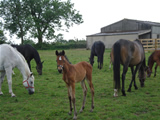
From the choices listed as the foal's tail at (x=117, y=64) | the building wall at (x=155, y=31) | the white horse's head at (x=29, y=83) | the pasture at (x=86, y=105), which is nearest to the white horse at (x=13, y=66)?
the white horse's head at (x=29, y=83)

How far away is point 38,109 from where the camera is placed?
5.42 m

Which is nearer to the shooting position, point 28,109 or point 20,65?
point 28,109

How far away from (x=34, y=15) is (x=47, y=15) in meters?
3.50

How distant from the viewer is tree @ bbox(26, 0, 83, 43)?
38.3m

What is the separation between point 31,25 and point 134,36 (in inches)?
771

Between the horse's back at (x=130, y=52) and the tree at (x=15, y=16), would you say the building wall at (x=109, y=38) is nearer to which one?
the tree at (x=15, y=16)

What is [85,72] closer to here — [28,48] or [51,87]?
[51,87]

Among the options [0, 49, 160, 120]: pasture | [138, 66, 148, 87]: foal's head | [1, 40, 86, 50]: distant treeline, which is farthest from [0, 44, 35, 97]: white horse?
[1, 40, 86, 50]: distant treeline

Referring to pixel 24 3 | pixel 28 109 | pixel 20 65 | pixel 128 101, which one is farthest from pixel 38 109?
pixel 24 3

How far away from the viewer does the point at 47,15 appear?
38.3 meters

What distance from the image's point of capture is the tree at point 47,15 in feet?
126

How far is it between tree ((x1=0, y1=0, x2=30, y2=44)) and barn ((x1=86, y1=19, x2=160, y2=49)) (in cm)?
1355

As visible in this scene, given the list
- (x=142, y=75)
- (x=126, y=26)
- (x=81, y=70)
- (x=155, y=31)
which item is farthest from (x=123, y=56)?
(x=126, y=26)

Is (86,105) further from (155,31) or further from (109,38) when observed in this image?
(155,31)
